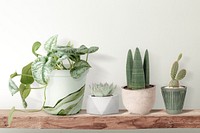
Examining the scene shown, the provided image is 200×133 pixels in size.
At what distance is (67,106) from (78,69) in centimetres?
13

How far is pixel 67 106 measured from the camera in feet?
3.67

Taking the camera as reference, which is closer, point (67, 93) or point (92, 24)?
point (67, 93)

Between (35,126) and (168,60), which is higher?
(168,60)

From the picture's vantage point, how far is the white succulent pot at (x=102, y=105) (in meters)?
1.13

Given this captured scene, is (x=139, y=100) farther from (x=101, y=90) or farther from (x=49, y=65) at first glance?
(x=49, y=65)

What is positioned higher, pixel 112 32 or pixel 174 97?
pixel 112 32

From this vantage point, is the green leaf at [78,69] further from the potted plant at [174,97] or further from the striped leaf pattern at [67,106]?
the potted plant at [174,97]

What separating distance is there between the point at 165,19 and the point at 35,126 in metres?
0.62

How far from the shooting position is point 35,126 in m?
1.10

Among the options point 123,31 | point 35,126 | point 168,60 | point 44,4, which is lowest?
point 35,126

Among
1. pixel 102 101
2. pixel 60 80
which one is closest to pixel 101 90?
pixel 102 101

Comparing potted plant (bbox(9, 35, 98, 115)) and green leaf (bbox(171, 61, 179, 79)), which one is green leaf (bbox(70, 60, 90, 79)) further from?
green leaf (bbox(171, 61, 179, 79))

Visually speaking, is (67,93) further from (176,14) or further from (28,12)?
(176,14)

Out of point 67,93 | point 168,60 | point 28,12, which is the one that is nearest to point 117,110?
point 67,93
